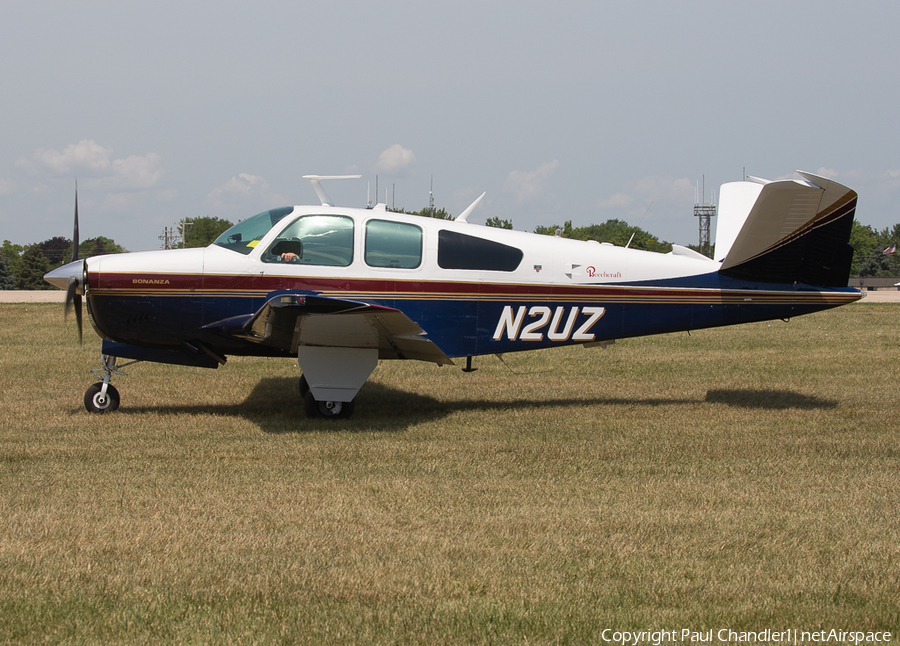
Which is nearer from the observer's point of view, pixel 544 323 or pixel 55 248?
pixel 544 323

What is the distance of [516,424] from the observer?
769 cm

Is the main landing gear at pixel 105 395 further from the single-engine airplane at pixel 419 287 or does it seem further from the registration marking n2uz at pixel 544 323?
the registration marking n2uz at pixel 544 323

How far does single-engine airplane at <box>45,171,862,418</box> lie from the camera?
766cm

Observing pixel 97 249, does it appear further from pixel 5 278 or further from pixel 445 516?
pixel 5 278

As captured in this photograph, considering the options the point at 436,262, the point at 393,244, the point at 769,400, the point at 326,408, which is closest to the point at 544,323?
the point at 436,262

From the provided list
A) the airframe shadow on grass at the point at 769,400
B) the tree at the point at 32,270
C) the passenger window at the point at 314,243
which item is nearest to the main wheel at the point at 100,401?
the passenger window at the point at 314,243

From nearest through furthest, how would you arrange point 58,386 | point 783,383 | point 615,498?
point 615,498, point 58,386, point 783,383

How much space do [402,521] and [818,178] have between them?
611cm

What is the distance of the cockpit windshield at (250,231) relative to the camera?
7.75 m

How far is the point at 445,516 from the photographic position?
470cm

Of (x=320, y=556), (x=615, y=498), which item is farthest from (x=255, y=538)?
(x=615, y=498)

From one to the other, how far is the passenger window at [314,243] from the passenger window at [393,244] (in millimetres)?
226

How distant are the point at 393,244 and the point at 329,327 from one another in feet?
4.05

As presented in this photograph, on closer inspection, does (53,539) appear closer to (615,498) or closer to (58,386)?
(615,498)
